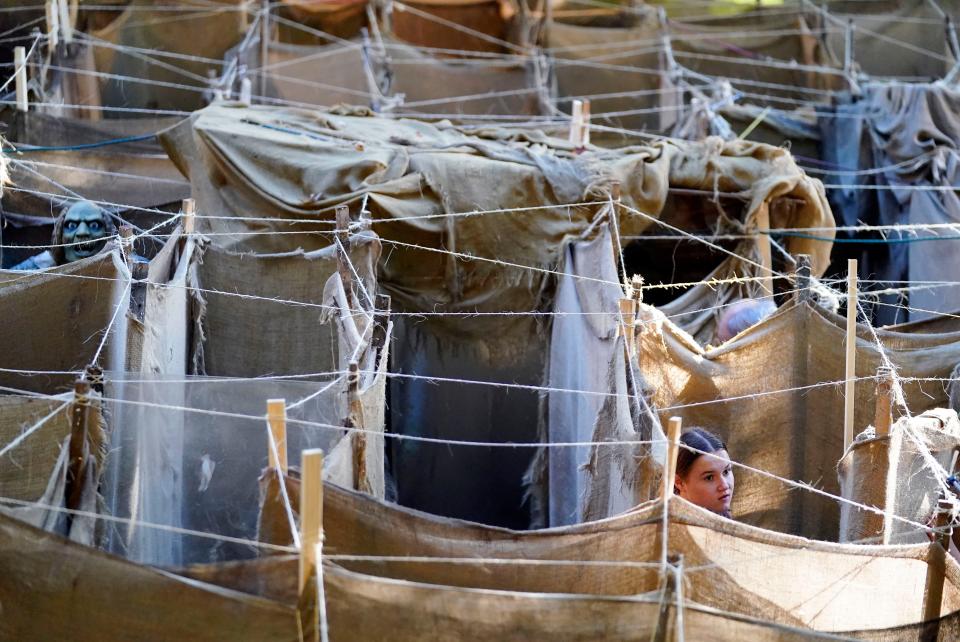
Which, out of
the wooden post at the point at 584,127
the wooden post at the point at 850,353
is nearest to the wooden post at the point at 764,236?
the wooden post at the point at 584,127

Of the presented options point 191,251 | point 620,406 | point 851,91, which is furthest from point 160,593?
point 851,91

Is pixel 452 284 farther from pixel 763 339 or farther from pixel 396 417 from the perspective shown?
pixel 763 339

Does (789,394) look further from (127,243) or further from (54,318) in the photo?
(54,318)

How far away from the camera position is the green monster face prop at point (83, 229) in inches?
365

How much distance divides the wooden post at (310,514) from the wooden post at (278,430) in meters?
0.41

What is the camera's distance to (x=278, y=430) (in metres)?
5.50

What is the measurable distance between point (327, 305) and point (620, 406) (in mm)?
1627

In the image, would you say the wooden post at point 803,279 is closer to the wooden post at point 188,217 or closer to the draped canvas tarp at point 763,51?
the wooden post at point 188,217

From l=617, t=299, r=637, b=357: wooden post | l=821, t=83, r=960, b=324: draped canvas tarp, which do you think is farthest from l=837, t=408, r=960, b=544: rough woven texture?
l=821, t=83, r=960, b=324: draped canvas tarp

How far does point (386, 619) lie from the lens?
524cm

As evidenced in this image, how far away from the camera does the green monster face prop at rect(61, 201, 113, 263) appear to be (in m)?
9.28

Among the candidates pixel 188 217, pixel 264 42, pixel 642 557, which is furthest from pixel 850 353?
pixel 264 42

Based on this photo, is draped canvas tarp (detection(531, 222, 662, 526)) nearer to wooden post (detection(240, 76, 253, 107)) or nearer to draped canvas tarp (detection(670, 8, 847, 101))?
wooden post (detection(240, 76, 253, 107))

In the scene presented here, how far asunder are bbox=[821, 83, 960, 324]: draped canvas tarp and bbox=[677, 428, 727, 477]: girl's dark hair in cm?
450
